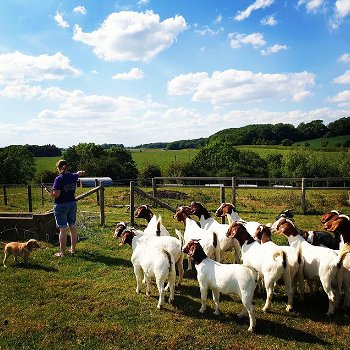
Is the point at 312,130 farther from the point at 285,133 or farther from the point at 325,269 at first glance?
the point at 325,269

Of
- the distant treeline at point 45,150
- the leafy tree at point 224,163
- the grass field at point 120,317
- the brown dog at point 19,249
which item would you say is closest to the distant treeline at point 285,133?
the leafy tree at point 224,163

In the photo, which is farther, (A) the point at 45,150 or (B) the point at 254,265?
(A) the point at 45,150

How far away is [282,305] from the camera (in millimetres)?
7207

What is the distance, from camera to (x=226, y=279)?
627 cm

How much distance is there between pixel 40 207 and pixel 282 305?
17.2 meters

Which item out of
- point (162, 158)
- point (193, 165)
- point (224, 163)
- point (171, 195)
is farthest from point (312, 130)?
point (171, 195)

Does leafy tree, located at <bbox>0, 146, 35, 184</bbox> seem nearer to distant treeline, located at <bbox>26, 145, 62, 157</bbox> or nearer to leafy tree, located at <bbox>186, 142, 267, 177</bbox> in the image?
leafy tree, located at <bbox>186, 142, 267, 177</bbox>

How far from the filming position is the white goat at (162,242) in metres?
7.89

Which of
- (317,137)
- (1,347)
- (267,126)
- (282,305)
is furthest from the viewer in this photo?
(267,126)

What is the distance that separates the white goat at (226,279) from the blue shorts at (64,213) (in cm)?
431

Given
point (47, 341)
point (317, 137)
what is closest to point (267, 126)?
point (317, 137)

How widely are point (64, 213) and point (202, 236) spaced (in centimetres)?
392

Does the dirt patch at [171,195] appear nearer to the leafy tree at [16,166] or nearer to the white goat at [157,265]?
the white goat at [157,265]

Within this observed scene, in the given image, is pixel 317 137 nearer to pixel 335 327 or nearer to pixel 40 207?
pixel 40 207
